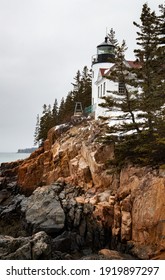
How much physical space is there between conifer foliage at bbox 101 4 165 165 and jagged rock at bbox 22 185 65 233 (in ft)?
11.5

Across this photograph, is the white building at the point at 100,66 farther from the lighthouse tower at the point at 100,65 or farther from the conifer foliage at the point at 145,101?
the conifer foliage at the point at 145,101

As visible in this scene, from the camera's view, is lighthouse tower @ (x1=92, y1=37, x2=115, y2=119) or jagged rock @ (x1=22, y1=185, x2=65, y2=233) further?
lighthouse tower @ (x1=92, y1=37, x2=115, y2=119)

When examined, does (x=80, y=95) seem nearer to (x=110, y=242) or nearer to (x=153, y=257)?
(x=110, y=242)

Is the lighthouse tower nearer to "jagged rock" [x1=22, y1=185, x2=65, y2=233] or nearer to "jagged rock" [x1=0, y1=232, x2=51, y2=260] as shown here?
"jagged rock" [x1=22, y1=185, x2=65, y2=233]

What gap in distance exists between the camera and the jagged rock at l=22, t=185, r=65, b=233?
12431 mm

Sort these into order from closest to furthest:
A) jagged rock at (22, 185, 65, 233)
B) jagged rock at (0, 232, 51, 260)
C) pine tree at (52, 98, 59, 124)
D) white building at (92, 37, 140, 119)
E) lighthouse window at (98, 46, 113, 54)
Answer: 1. jagged rock at (0, 232, 51, 260)
2. jagged rock at (22, 185, 65, 233)
3. white building at (92, 37, 140, 119)
4. lighthouse window at (98, 46, 113, 54)
5. pine tree at (52, 98, 59, 124)

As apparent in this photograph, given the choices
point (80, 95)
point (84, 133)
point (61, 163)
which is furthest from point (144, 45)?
point (80, 95)

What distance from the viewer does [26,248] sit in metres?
8.31

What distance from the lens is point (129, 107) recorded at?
39.2 ft

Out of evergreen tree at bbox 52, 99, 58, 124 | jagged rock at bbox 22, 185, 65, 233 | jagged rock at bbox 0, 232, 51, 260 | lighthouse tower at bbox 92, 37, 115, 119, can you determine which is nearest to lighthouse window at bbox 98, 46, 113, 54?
lighthouse tower at bbox 92, 37, 115, 119

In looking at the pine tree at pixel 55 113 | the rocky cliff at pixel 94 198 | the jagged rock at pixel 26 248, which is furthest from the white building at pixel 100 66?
the jagged rock at pixel 26 248

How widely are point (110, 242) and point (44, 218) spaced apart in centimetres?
323

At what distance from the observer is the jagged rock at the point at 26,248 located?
321 inches

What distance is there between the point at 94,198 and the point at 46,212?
2249mm
